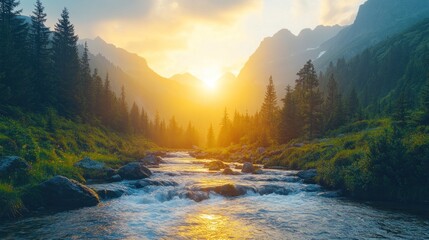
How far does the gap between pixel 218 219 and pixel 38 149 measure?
21.2 m

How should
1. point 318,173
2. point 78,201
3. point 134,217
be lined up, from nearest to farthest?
point 134,217 → point 78,201 → point 318,173

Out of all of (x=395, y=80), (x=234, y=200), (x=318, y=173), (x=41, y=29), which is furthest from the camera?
(x=395, y=80)

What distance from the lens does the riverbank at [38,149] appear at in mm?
18000

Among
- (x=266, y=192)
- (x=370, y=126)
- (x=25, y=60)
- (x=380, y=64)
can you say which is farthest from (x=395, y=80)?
(x=25, y=60)

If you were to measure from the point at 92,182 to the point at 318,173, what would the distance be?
2308 cm

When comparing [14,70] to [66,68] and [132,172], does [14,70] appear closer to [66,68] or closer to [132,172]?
[66,68]

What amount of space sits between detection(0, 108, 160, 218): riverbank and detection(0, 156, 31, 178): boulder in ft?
0.30

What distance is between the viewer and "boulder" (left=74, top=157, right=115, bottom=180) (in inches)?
1184

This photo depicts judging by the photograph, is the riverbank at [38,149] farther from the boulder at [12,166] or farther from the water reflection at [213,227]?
the water reflection at [213,227]

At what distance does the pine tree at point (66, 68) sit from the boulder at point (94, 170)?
95.0ft

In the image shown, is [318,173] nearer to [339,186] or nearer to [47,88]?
[339,186]

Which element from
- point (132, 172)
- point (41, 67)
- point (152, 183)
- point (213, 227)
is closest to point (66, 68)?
point (41, 67)

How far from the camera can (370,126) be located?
5572cm

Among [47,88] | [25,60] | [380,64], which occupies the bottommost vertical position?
[47,88]
